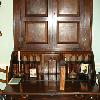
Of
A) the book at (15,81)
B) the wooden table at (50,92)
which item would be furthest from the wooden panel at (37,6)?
the wooden table at (50,92)

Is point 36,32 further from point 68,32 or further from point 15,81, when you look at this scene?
point 15,81

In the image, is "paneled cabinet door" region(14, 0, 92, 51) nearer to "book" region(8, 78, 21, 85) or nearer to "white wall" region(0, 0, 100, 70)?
"white wall" region(0, 0, 100, 70)

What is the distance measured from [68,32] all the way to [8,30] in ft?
3.09

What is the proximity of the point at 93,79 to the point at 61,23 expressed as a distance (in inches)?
40.9

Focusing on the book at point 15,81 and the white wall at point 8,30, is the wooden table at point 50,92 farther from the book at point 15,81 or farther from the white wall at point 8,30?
the white wall at point 8,30

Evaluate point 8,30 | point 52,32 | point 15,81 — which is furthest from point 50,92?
point 8,30

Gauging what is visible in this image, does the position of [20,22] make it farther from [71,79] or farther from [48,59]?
[71,79]

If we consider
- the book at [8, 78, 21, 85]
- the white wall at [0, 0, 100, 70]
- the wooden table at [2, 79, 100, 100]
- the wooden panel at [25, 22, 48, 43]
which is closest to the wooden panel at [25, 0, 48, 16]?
the wooden panel at [25, 22, 48, 43]

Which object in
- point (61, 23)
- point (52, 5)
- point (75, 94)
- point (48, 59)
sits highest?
point (52, 5)

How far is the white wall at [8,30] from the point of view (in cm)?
396

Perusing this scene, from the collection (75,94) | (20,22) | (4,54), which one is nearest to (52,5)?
(20,22)

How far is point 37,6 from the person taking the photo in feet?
13.0

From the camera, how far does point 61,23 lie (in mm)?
3973

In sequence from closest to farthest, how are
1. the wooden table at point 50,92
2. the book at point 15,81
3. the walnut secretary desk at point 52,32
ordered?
the wooden table at point 50,92
the book at point 15,81
the walnut secretary desk at point 52,32
